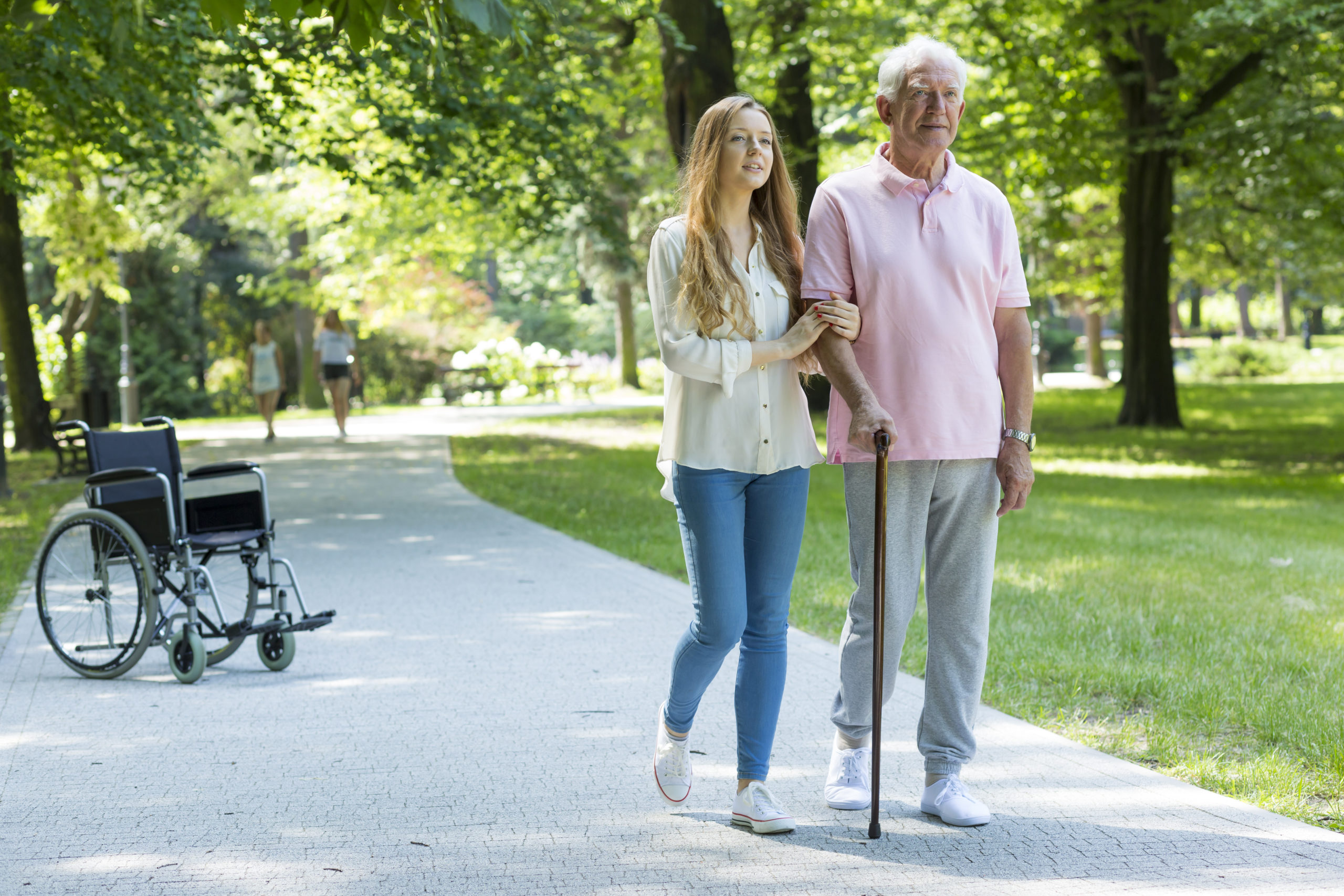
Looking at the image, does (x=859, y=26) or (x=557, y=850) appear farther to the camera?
(x=859, y=26)

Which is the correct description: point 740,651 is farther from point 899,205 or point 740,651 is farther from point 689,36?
point 689,36

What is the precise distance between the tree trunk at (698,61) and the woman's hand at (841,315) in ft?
36.8

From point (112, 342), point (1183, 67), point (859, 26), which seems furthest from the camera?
point (112, 342)

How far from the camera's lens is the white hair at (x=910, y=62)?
3.59m

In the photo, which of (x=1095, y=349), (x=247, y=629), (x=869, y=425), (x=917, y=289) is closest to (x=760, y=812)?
(x=869, y=425)

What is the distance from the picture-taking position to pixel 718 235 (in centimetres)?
361

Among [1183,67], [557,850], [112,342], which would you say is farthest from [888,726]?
[112,342]

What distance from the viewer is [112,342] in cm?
3059

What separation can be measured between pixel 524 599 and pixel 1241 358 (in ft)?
111

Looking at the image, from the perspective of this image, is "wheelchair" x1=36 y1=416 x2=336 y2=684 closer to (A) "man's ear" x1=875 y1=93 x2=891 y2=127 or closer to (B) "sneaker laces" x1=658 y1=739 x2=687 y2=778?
(B) "sneaker laces" x1=658 y1=739 x2=687 y2=778

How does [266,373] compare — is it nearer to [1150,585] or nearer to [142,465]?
[142,465]

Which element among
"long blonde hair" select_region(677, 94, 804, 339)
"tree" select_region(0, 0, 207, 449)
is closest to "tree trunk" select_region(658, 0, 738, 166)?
"tree" select_region(0, 0, 207, 449)

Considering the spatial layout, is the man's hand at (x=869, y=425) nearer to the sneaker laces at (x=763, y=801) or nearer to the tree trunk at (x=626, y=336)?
the sneaker laces at (x=763, y=801)

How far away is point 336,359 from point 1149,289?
12.0 m
